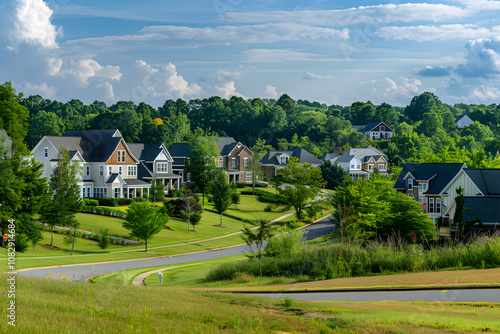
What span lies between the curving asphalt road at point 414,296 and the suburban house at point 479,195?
23.6m

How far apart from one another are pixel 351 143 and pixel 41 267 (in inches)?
4099

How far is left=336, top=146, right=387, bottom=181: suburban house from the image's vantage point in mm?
110188

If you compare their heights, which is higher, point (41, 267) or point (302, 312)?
point (302, 312)

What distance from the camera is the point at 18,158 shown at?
137ft

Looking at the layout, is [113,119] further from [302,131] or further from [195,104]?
[195,104]

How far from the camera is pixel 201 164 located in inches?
3034

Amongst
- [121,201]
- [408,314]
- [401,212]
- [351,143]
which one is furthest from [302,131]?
[408,314]

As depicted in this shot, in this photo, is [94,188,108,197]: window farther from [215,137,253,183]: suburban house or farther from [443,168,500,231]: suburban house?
[443,168,500,231]: suburban house

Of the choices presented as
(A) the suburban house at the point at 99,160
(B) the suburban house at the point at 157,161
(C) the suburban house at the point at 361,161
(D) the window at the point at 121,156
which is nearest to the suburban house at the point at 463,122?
(C) the suburban house at the point at 361,161

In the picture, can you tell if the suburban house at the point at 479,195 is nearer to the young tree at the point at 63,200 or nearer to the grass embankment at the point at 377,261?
the grass embankment at the point at 377,261

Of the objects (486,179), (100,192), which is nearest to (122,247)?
(100,192)

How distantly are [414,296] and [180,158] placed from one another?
249 feet

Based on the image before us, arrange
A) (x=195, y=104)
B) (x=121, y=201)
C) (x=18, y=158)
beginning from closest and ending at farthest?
(x=18, y=158) → (x=121, y=201) → (x=195, y=104)

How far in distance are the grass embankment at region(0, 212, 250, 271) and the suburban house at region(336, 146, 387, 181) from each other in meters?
48.8
